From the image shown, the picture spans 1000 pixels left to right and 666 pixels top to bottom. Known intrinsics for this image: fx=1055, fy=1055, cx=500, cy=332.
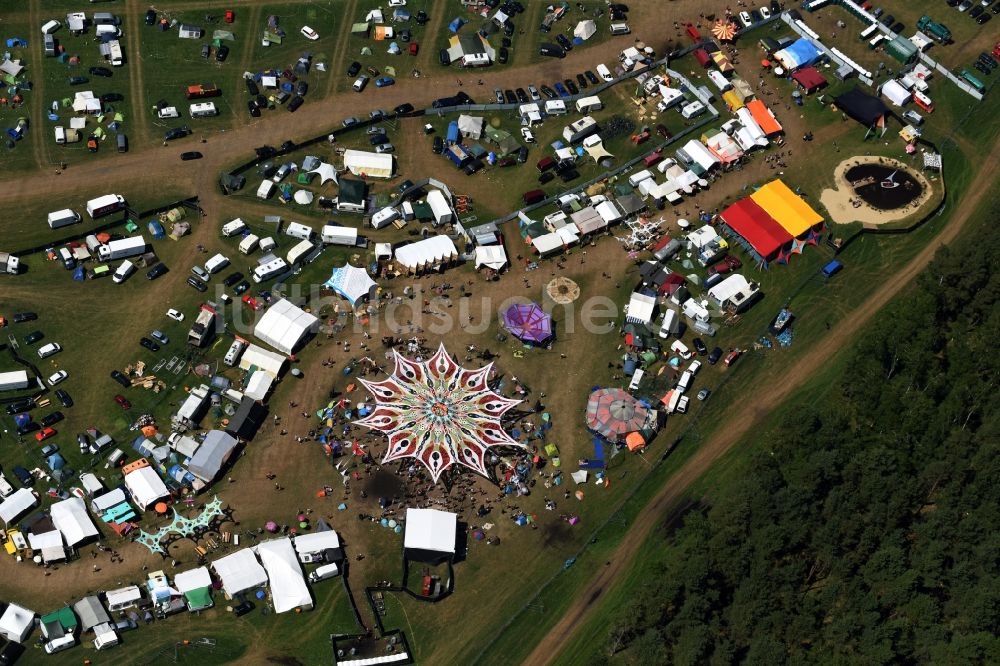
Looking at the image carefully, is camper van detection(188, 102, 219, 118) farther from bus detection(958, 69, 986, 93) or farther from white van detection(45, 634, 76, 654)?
bus detection(958, 69, 986, 93)

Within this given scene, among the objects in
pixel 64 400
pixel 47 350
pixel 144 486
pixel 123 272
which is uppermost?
pixel 123 272

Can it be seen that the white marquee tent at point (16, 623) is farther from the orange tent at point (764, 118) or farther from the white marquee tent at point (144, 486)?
the orange tent at point (764, 118)

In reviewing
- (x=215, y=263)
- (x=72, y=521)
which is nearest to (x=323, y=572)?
(x=72, y=521)

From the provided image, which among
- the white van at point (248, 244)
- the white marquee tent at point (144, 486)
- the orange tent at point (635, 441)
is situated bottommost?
the white marquee tent at point (144, 486)

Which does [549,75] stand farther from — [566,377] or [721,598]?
[721,598]

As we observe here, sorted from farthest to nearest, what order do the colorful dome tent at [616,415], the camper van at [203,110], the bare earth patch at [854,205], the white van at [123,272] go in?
1. the camper van at [203,110]
2. the bare earth patch at [854,205]
3. the white van at [123,272]
4. the colorful dome tent at [616,415]

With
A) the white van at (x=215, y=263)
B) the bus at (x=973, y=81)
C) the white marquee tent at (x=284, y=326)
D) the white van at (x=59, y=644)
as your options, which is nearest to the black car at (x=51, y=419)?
the white marquee tent at (x=284, y=326)

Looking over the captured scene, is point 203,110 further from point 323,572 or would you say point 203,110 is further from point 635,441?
point 635,441
